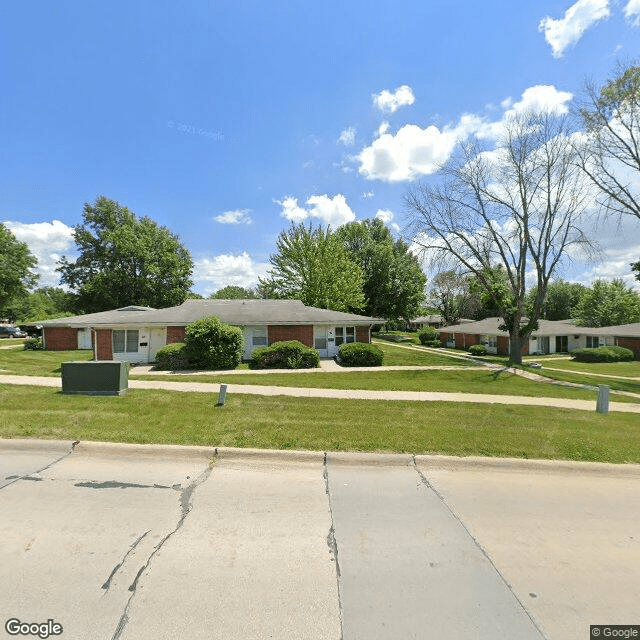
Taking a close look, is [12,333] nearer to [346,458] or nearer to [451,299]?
[346,458]

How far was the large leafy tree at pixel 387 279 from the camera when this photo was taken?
Answer: 45.1 m

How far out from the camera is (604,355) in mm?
32062

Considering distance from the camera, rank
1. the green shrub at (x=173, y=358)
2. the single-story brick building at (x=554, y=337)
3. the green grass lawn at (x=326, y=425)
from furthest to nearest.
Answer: the single-story brick building at (x=554, y=337)
the green shrub at (x=173, y=358)
the green grass lawn at (x=326, y=425)

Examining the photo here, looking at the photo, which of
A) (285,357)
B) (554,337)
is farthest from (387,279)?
(285,357)

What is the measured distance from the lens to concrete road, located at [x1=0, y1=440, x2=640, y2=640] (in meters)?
2.59

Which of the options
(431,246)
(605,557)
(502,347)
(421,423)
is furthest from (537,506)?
(502,347)

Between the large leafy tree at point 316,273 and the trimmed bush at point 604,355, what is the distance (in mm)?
21373

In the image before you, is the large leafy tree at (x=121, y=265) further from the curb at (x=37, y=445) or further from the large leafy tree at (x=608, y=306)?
the large leafy tree at (x=608, y=306)

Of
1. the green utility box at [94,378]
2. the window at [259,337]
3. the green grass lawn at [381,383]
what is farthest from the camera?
the window at [259,337]

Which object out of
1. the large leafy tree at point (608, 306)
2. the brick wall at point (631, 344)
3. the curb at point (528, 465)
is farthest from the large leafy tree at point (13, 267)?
the large leafy tree at point (608, 306)

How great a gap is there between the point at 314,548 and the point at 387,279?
43.1 m

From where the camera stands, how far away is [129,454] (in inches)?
223

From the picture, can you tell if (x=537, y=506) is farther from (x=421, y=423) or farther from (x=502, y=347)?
(x=502, y=347)

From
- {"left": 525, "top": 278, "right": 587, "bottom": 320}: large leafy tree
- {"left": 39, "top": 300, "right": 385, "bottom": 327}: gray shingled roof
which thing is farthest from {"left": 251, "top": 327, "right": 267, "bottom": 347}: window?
{"left": 525, "top": 278, "right": 587, "bottom": 320}: large leafy tree
